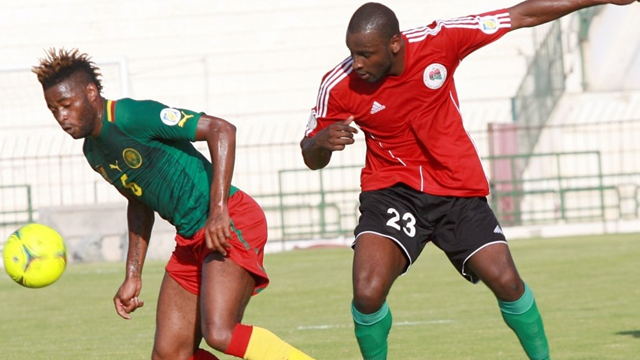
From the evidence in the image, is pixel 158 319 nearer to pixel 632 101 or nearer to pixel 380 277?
pixel 380 277

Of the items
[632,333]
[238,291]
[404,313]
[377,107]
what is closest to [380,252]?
[377,107]

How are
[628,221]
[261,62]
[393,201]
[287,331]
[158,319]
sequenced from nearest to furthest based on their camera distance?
[158,319] → [393,201] → [287,331] → [628,221] → [261,62]

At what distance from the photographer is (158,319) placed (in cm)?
607

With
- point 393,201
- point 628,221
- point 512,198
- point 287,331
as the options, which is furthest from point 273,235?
point 393,201

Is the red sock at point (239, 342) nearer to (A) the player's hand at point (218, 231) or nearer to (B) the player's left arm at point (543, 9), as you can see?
(A) the player's hand at point (218, 231)

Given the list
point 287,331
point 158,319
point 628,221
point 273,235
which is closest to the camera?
point 158,319

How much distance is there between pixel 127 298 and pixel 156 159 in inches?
35.2

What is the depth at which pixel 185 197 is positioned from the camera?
5918mm

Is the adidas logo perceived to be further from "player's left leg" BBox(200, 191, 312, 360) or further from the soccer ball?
the soccer ball

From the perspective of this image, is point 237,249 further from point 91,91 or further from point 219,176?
point 91,91

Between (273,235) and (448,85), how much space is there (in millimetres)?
16700

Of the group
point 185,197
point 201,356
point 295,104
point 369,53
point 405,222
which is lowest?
point 201,356

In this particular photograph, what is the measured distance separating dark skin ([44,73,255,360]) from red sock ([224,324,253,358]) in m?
0.03

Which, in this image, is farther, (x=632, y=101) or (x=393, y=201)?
(x=632, y=101)
